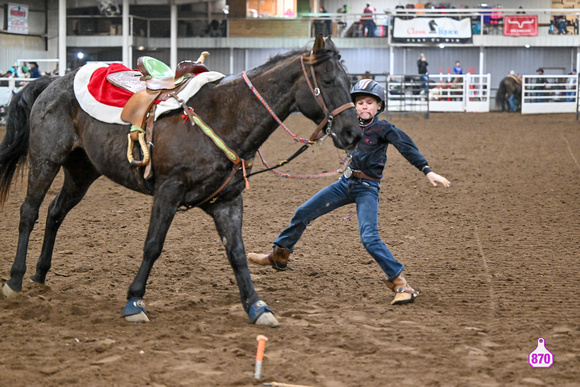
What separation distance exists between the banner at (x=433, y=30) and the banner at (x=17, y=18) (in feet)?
57.0

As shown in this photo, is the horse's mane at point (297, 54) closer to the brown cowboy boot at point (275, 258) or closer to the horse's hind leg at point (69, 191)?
the brown cowboy boot at point (275, 258)

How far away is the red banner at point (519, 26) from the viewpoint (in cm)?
3444

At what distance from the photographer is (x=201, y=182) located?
447 centimetres

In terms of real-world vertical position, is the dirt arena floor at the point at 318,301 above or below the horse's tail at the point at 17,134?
below

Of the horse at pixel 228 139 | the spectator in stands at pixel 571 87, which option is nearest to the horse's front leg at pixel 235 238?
the horse at pixel 228 139

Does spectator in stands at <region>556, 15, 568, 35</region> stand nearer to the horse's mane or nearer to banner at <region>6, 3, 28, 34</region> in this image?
banner at <region>6, 3, 28, 34</region>

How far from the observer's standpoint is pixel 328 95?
4.27 m

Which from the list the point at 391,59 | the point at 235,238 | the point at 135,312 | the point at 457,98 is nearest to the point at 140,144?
the point at 235,238

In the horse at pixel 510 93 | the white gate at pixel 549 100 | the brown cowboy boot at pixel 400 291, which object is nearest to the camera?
the brown cowboy boot at pixel 400 291

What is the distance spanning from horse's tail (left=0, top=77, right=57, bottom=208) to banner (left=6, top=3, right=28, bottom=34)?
2739 cm

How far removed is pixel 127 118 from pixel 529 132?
17176 mm

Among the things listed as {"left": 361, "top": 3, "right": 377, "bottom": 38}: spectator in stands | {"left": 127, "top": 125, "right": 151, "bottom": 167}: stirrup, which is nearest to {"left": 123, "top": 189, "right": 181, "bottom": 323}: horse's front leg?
{"left": 127, "top": 125, "right": 151, "bottom": 167}: stirrup

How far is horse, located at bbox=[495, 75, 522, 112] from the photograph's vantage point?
32.0 metres

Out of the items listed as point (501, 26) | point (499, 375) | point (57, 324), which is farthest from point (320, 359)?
point (501, 26)
